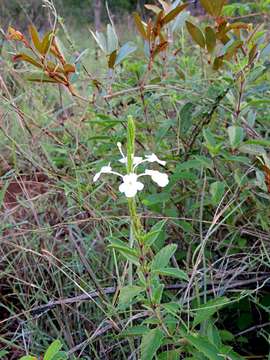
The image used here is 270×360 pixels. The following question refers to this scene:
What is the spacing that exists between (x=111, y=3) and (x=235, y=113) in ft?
30.4

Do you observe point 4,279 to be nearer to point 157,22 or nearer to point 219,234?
point 219,234

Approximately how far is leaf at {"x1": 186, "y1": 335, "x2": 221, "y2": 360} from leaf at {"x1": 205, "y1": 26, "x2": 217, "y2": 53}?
686 millimetres

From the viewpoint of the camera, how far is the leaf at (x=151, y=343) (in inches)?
30.9

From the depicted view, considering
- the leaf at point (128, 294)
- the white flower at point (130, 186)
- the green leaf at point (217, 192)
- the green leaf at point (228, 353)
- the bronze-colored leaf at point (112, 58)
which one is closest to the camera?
the white flower at point (130, 186)

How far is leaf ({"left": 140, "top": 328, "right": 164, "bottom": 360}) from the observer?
785mm

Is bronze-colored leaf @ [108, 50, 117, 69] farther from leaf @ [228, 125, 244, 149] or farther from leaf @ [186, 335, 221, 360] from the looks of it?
leaf @ [186, 335, 221, 360]

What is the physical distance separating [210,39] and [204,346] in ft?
2.32

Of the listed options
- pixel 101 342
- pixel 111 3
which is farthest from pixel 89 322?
pixel 111 3

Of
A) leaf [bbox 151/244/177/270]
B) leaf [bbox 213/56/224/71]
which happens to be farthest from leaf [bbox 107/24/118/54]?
leaf [bbox 151/244/177/270]

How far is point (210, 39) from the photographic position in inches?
48.5

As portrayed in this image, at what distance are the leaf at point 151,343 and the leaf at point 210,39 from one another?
70 cm

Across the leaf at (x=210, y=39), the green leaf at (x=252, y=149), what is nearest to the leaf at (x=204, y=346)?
the green leaf at (x=252, y=149)

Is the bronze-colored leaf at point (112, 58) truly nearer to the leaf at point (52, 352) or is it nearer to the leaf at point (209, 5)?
the leaf at point (209, 5)

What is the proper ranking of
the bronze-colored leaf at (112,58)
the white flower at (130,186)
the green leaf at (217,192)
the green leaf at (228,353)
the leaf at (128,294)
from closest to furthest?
the white flower at (130,186)
the leaf at (128,294)
the green leaf at (228,353)
the green leaf at (217,192)
the bronze-colored leaf at (112,58)
